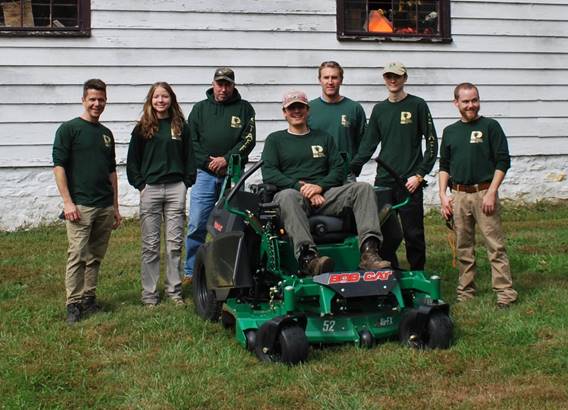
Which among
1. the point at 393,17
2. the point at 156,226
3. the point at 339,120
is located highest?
the point at 393,17

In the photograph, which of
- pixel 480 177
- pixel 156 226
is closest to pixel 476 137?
pixel 480 177

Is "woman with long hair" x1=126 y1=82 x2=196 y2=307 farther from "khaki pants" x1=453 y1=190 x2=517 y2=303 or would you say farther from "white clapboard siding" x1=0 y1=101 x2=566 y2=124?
"white clapboard siding" x1=0 y1=101 x2=566 y2=124

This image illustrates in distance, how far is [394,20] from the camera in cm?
1107

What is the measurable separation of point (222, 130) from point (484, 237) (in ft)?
7.42

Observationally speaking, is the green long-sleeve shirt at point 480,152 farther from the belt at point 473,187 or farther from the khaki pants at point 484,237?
the khaki pants at point 484,237

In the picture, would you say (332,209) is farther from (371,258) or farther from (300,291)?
Answer: (300,291)

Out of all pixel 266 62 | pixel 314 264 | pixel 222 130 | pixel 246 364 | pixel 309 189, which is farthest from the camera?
pixel 266 62

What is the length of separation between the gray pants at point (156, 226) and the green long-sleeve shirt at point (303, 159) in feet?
3.19

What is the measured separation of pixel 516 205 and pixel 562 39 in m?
2.23

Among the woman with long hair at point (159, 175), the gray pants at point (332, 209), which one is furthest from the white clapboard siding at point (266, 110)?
the gray pants at point (332, 209)

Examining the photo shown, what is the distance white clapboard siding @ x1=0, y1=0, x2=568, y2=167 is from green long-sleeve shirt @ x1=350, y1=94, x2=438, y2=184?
12.1 ft

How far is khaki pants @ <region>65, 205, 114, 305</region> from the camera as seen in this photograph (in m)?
6.18

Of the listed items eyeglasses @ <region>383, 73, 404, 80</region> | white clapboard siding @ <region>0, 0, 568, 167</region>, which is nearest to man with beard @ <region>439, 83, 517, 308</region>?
eyeglasses @ <region>383, 73, 404, 80</region>

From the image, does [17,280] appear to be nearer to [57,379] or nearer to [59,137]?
[59,137]
